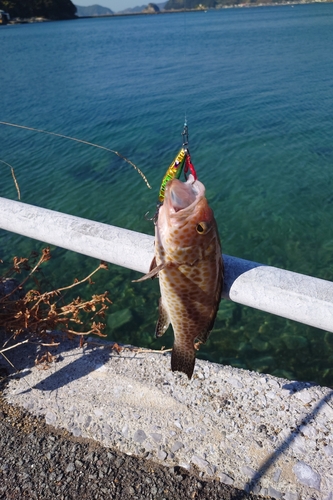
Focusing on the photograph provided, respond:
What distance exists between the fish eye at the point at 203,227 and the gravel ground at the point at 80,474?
2.03m

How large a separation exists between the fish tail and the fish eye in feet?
2.78

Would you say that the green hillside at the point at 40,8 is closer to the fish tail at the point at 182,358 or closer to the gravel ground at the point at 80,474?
the gravel ground at the point at 80,474

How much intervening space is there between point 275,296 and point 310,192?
34.9 ft

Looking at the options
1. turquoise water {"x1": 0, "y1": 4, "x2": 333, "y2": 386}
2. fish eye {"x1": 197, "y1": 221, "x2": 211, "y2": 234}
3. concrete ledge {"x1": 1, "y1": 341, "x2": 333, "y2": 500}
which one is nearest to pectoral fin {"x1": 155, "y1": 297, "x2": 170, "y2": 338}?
fish eye {"x1": 197, "y1": 221, "x2": 211, "y2": 234}

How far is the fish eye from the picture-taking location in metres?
1.73

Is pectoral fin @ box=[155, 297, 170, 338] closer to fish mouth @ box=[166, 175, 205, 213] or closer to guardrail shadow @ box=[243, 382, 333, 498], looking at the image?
fish mouth @ box=[166, 175, 205, 213]

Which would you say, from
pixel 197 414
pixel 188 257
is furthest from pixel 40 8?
pixel 188 257

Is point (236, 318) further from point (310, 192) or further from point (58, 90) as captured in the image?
point (58, 90)

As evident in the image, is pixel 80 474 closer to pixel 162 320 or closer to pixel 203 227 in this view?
pixel 162 320

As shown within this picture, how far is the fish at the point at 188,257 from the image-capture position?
1.74 metres

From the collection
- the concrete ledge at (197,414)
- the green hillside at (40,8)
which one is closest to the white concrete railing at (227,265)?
the concrete ledge at (197,414)

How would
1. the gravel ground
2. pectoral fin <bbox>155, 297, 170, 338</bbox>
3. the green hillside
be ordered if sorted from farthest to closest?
the green hillside → the gravel ground → pectoral fin <bbox>155, 297, 170, 338</bbox>

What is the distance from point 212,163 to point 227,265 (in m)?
12.6

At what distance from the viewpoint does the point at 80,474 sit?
2910mm
